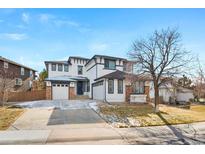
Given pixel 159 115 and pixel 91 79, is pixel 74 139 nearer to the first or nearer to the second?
pixel 159 115

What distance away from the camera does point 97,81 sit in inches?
941

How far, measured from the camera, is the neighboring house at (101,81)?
69.2 ft

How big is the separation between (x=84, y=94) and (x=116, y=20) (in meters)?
18.8

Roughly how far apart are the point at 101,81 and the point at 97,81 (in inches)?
67.3

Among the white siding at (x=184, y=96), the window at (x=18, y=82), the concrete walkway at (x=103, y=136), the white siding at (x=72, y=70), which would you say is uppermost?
the white siding at (x=72, y=70)

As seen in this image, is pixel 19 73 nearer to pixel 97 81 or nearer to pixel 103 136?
pixel 97 81

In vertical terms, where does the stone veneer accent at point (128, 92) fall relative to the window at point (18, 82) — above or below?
below

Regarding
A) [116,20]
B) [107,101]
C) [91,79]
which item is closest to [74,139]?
[116,20]

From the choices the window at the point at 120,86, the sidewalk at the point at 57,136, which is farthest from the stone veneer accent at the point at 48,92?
the sidewalk at the point at 57,136

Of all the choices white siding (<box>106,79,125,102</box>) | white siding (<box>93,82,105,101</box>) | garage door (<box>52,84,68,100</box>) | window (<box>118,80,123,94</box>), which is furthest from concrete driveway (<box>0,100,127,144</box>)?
garage door (<box>52,84,68,100</box>)

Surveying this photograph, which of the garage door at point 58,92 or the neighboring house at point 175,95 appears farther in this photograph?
the neighboring house at point 175,95

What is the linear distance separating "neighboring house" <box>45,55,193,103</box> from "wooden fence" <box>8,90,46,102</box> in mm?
1242

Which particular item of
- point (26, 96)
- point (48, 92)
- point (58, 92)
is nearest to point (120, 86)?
point (58, 92)

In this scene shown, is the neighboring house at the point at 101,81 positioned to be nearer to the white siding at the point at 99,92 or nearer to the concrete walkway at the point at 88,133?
the white siding at the point at 99,92
